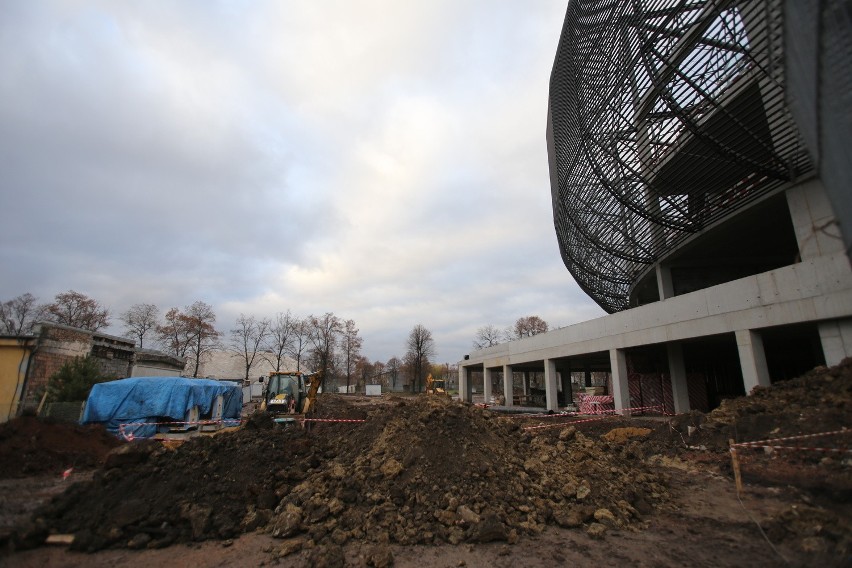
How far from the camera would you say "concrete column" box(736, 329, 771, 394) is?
532 inches

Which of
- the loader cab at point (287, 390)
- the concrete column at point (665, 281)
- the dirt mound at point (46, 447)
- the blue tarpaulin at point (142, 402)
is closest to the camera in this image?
the dirt mound at point (46, 447)

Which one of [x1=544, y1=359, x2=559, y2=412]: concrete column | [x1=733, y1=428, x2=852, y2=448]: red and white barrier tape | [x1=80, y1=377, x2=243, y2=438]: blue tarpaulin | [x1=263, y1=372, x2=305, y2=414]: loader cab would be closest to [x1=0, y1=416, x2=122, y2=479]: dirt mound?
[x1=80, y1=377, x2=243, y2=438]: blue tarpaulin

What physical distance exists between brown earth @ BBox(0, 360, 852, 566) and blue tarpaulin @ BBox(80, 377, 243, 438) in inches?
396

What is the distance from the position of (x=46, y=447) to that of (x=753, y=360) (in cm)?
2132

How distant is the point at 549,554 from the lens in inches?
213

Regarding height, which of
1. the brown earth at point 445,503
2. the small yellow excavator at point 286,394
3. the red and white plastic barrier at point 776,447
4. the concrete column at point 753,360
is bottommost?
the brown earth at point 445,503

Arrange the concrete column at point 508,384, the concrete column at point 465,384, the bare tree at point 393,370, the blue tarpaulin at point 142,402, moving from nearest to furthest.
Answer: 1. the blue tarpaulin at point 142,402
2. the concrete column at point 508,384
3. the concrete column at point 465,384
4. the bare tree at point 393,370

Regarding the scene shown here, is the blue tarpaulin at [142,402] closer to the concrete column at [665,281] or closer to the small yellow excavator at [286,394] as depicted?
the small yellow excavator at [286,394]

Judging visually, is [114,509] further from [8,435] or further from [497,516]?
[8,435]

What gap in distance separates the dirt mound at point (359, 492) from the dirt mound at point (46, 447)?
5091 mm

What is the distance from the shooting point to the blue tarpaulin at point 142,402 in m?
15.4

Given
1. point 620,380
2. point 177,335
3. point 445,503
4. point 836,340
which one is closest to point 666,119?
point 836,340

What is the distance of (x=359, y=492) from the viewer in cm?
691

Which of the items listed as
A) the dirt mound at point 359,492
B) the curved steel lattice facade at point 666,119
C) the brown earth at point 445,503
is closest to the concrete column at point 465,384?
the curved steel lattice facade at point 666,119
